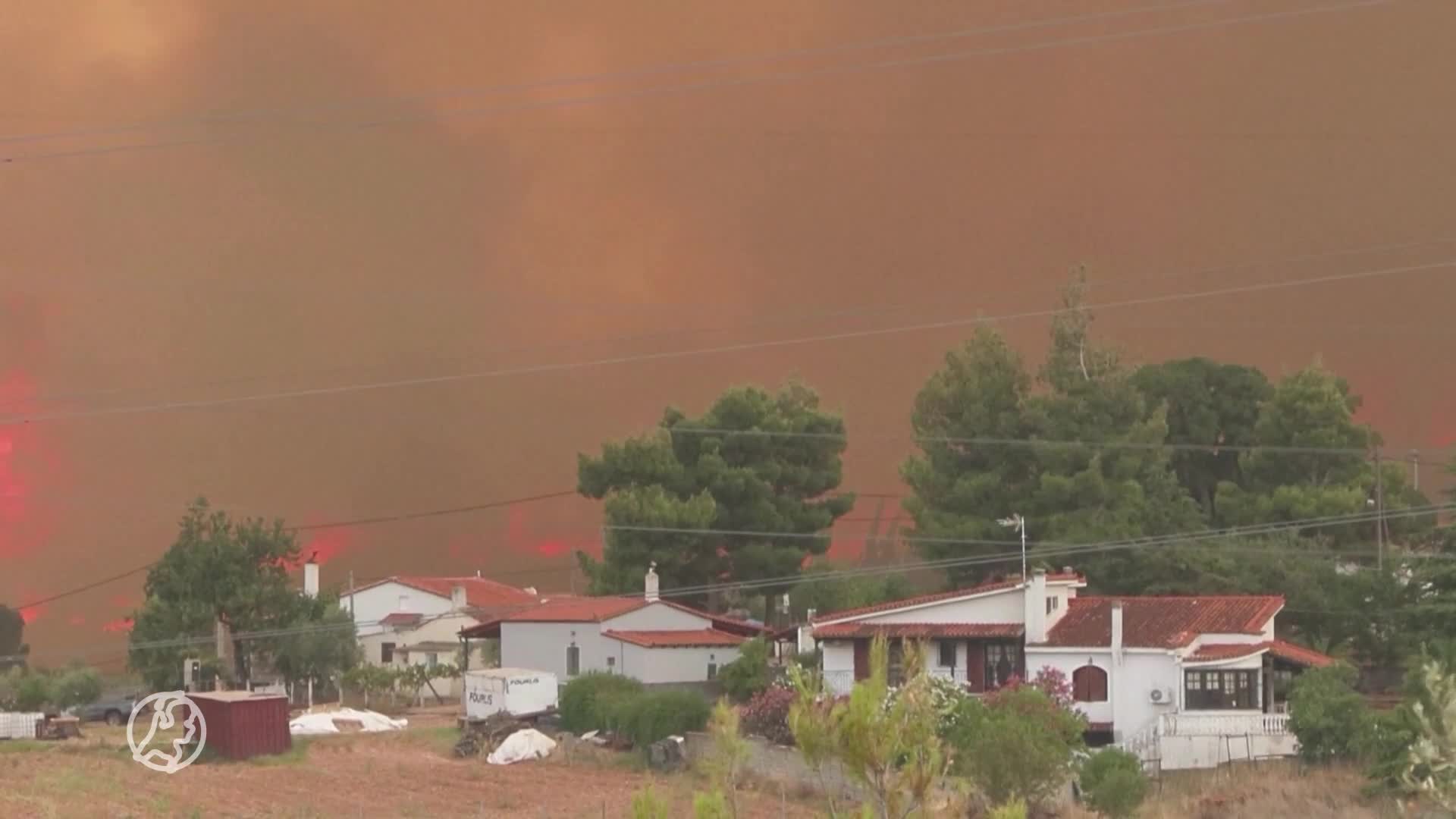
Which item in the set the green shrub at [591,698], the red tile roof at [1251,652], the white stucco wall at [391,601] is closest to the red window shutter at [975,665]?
the red tile roof at [1251,652]

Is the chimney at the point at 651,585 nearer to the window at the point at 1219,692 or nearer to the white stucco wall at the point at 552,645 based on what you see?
the white stucco wall at the point at 552,645

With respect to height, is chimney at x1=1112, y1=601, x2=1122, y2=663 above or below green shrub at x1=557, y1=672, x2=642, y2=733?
above

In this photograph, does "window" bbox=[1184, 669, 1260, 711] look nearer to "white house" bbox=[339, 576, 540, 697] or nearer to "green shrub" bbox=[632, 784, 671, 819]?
"green shrub" bbox=[632, 784, 671, 819]

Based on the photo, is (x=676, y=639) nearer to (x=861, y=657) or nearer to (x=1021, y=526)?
(x=861, y=657)

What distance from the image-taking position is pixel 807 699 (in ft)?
45.1

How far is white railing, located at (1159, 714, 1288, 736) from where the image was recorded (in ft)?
149

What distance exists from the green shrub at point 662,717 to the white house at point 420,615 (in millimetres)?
29761

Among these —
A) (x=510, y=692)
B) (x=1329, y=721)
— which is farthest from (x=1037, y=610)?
(x=510, y=692)

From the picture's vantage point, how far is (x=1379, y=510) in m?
64.2

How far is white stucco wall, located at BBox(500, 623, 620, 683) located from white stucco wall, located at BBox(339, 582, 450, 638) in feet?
82.6

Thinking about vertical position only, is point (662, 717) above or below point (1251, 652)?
below

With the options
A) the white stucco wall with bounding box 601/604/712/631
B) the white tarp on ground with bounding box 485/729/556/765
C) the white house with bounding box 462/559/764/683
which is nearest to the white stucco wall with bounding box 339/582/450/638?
the white house with bounding box 462/559/764/683

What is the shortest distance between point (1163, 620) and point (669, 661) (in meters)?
20.1

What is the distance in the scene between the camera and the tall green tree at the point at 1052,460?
6825 cm
